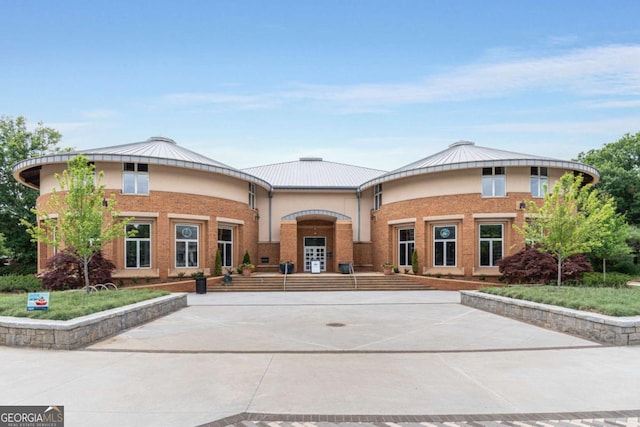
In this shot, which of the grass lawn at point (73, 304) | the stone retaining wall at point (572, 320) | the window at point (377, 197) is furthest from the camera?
the window at point (377, 197)

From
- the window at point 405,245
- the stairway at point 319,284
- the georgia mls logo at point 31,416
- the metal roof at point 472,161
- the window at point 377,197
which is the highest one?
the metal roof at point 472,161

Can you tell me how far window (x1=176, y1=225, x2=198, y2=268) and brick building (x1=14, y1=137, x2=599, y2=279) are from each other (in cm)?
6

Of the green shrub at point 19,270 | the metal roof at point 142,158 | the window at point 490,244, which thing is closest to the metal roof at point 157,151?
the metal roof at point 142,158

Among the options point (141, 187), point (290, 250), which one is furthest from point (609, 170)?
point (141, 187)

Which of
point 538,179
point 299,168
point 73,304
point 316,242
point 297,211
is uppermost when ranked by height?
point 299,168

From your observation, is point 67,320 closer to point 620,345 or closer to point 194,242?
point 620,345

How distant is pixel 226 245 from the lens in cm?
2600

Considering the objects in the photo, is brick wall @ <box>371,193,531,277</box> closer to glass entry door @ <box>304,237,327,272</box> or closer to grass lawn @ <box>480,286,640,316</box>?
glass entry door @ <box>304,237,327,272</box>

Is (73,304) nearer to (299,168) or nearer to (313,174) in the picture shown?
(313,174)

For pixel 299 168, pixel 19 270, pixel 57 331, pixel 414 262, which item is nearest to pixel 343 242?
pixel 414 262

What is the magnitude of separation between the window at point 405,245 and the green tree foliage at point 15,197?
2723cm

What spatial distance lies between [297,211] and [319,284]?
7912 mm

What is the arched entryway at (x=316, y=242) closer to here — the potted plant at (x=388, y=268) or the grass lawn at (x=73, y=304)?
the potted plant at (x=388, y=268)

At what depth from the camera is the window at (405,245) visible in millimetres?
26334
